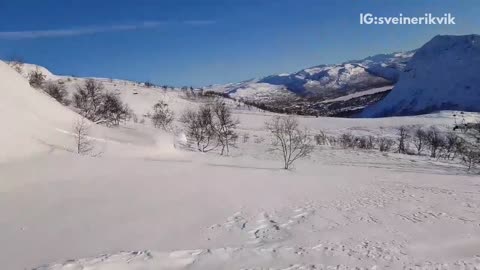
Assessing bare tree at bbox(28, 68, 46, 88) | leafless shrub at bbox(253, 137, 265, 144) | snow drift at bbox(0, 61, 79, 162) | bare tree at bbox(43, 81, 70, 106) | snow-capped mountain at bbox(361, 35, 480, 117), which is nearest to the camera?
snow drift at bbox(0, 61, 79, 162)

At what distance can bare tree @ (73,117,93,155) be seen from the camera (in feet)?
91.8

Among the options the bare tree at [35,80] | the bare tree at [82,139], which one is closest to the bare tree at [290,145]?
the bare tree at [82,139]

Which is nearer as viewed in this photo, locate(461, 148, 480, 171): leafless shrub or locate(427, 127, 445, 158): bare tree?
locate(461, 148, 480, 171): leafless shrub

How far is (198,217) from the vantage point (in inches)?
575

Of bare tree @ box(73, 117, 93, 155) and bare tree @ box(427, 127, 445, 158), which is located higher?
bare tree @ box(73, 117, 93, 155)

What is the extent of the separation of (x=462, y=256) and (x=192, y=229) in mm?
7821

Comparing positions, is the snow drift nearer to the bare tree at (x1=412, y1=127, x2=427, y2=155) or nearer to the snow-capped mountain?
the bare tree at (x1=412, y1=127, x2=427, y2=155)

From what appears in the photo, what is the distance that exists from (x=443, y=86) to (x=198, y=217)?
18753 cm

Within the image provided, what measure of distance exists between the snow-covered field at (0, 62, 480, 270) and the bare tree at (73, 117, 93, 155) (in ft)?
2.01

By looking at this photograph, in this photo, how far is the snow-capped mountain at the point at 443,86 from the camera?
162000 mm

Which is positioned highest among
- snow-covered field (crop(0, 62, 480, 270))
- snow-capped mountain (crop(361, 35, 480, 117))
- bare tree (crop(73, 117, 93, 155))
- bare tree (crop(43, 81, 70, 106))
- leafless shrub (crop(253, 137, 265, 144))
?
snow-capped mountain (crop(361, 35, 480, 117))

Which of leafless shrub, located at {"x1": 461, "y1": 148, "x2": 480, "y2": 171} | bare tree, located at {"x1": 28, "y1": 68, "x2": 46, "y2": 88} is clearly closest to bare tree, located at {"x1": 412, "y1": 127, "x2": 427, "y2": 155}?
leafless shrub, located at {"x1": 461, "y1": 148, "x2": 480, "y2": 171}

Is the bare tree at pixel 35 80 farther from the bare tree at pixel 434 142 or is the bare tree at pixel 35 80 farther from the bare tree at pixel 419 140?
the bare tree at pixel 419 140

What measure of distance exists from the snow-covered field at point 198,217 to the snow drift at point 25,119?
11cm
